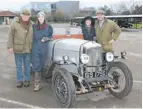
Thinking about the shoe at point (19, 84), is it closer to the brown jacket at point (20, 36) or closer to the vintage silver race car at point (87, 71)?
the brown jacket at point (20, 36)

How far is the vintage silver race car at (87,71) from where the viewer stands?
549 centimetres

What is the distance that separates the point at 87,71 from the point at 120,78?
2.43 ft

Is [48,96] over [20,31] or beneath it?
beneath

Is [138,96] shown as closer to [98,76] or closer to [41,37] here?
[98,76]

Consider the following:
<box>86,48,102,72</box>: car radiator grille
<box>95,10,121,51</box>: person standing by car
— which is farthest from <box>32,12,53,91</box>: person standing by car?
<box>86,48,102,72</box>: car radiator grille

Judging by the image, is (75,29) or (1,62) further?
(1,62)

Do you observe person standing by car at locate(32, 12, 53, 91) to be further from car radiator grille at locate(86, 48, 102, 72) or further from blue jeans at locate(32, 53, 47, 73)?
car radiator grille at locate(86, 48, 102, 72)

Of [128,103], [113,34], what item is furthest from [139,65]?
[128,103]

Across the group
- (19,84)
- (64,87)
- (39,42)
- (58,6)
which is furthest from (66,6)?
(64,87)

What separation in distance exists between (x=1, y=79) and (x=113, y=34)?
10.6ft

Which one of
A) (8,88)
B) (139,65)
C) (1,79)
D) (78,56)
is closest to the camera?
(78,56)

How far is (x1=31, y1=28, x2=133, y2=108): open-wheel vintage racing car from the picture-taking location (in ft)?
18.0

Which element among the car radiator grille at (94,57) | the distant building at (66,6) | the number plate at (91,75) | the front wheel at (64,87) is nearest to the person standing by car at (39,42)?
the front wheel at (64,87)

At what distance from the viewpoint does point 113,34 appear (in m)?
6.48
